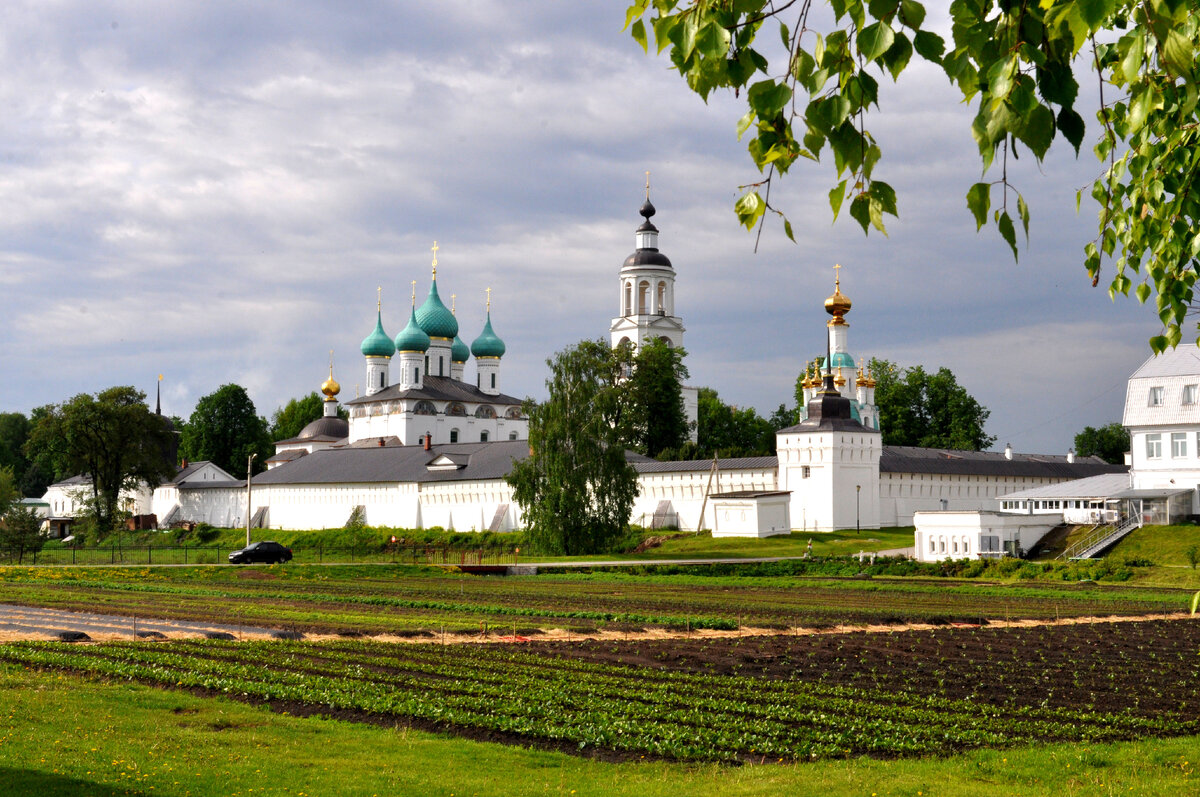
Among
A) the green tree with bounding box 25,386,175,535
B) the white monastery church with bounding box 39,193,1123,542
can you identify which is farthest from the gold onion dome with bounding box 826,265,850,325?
the green tree with bounding box 25,386,175,535

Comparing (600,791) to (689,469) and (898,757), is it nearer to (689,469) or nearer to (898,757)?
(898,757)

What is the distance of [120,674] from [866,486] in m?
53.8

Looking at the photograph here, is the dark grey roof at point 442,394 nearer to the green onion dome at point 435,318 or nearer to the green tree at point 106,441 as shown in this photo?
the green onion dome at point 435,318

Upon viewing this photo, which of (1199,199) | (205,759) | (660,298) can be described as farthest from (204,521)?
(1199,199)

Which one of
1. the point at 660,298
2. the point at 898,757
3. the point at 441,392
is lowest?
the point at 898,757

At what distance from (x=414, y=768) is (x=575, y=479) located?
4673cm

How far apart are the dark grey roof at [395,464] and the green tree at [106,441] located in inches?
315

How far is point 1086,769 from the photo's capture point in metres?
11.2

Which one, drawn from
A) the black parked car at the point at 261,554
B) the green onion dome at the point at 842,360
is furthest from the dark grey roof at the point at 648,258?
the black parked car at the point at 261,554

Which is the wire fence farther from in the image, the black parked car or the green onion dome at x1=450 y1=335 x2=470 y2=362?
the green onion dome at x1=450 y1=335 x2=470 y2=362

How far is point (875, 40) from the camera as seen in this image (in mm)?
3715

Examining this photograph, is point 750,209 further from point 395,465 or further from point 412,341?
point 412,341

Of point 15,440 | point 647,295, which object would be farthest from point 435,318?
point 15,440

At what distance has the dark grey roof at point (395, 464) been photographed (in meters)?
78.8
